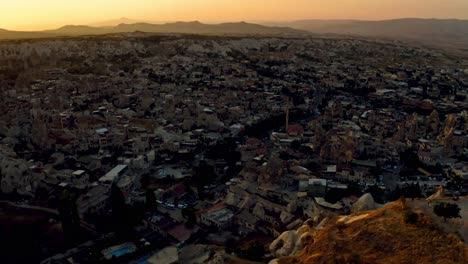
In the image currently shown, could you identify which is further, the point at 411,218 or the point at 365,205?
the point at 365,205

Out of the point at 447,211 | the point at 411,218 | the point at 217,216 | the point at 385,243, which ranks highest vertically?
the point at 447,211

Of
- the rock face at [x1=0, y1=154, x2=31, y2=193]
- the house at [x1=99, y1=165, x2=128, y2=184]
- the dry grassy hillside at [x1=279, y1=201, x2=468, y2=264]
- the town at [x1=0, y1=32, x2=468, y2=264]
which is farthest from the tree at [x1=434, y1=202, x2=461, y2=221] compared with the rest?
the rock face at [x1=0, y1=154, x2=31, y2=193]

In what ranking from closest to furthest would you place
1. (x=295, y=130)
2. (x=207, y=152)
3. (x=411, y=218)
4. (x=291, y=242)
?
(x=411, y=218) < (x=291, y=242) < (x=207, y=152) < (x=295, y=130)

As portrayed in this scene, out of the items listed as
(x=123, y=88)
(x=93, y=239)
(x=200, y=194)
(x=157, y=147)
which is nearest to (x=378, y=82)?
(x=123, y=88)

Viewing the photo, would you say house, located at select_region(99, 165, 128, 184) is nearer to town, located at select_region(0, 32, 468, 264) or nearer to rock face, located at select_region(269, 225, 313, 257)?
town, located at select_region(0, 32, 468, 264)

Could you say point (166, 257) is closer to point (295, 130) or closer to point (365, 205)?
point (365, 205)

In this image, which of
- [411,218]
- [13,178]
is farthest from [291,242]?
[13,178]

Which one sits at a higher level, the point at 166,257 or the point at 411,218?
the point at 411,218

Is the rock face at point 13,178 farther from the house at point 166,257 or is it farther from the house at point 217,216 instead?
the house at point 166,257
